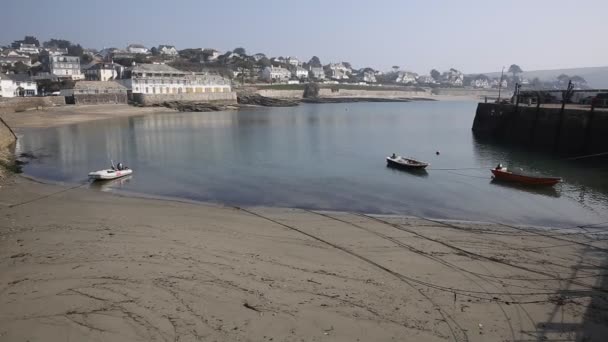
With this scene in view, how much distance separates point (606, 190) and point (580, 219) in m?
6.91

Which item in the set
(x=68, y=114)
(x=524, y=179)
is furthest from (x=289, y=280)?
(x=68, y=114)

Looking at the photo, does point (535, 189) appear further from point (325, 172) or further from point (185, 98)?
point (185, 98)

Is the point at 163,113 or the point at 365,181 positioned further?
the point at 163,113

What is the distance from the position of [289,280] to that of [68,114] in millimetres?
64137

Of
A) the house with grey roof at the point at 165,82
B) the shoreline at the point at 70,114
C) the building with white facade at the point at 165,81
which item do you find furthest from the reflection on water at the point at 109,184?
the building with white facade at the point at 165,81

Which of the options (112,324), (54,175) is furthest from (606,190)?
(54,175)

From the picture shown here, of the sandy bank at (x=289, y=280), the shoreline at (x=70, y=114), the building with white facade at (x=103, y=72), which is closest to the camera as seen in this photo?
the sandy bank at (x=289, y=280)

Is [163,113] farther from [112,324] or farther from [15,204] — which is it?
[112,324]

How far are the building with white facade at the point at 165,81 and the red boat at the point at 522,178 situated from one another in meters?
76.2

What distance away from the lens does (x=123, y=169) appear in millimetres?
24203

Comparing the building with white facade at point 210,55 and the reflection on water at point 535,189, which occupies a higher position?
the building with white facade at point 210,55

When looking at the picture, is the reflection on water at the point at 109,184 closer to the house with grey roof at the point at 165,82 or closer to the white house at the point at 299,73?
the house with grey roof at the point at 165,82

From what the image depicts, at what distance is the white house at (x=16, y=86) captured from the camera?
230 ft

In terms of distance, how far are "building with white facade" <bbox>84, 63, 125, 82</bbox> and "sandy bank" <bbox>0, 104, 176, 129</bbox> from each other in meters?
25.2
